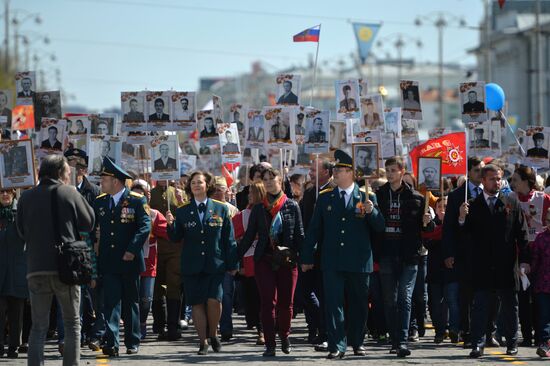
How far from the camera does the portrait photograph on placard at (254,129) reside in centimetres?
2094

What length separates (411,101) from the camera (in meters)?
20.7

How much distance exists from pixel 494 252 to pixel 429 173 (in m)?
1.55

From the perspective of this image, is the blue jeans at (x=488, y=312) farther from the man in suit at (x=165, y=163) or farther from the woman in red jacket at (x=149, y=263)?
the man in suit at (x=165, y=163)

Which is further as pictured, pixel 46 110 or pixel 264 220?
pixel 46 110

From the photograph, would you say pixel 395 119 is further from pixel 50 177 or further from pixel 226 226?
pixel 50 177

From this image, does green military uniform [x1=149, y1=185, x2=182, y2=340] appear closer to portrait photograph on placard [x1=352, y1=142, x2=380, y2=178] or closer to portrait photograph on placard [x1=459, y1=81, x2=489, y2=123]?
portrait photograph on placard [x1=352, y1=142, x2=380, y2=178]

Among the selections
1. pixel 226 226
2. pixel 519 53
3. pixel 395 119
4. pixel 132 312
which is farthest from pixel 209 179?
pixel 519 53

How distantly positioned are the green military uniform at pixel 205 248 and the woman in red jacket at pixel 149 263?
1110mm

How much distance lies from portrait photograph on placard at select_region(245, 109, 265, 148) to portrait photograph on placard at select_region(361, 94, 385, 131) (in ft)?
5.37

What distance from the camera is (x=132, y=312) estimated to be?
46.1 feet

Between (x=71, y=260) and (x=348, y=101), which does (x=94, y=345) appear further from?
(x=348, y=101)

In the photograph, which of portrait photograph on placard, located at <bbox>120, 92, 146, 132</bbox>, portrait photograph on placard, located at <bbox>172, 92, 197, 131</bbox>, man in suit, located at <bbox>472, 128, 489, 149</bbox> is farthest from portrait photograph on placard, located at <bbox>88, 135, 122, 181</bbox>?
man in suit, located at <bbox>472, 128, 489, 149</bbox>

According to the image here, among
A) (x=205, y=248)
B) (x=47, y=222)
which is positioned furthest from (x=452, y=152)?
(x=47, y=222)

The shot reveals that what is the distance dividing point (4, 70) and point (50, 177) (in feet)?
226
